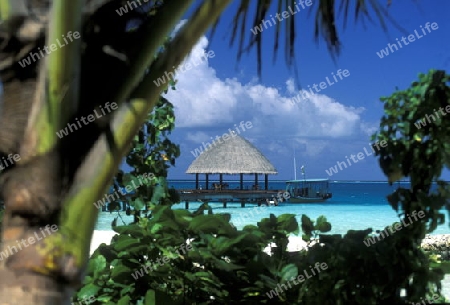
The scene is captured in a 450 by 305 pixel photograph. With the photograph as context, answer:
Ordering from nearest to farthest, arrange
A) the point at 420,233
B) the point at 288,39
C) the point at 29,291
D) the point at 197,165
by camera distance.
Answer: the point at 29,291
the point at 420,233
the point at 288,39
the point at 197,165

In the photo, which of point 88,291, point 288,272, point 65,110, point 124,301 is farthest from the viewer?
point 88,291

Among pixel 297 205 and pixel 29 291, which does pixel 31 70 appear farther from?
pixel 297 205

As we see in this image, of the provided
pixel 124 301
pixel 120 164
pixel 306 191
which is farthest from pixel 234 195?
pixel 120 164

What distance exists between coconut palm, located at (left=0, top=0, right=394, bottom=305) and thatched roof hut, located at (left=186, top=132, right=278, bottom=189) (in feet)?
105

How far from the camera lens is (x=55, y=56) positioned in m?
1.53

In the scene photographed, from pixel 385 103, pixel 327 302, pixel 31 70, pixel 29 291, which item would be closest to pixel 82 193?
pixel 29 291

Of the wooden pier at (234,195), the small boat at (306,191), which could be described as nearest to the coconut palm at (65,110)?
the wooden pier at (234,195)

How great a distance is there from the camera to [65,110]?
1543 millimetres

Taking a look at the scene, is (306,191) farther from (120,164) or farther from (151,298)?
(120,164)

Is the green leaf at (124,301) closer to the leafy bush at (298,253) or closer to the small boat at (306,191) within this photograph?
the leafy bush at (298,253)

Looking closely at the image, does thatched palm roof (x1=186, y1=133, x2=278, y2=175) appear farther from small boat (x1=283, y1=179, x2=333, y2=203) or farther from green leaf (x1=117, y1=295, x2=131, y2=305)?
green leaf (x1=117, y1=295, x2=131, y2=305)

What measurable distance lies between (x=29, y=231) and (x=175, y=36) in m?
0.69

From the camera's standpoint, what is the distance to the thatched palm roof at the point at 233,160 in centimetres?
3397

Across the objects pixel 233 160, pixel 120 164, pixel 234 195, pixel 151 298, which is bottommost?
pixel 151 298
